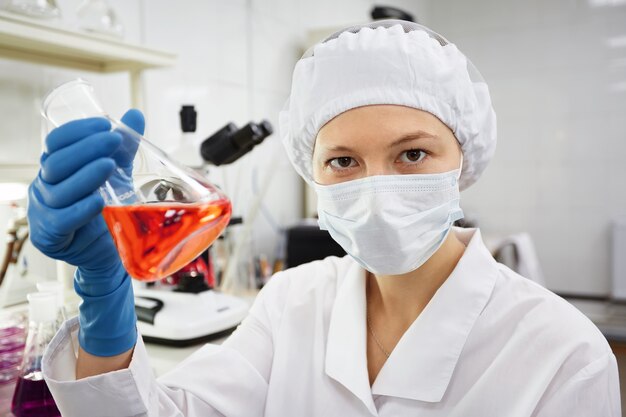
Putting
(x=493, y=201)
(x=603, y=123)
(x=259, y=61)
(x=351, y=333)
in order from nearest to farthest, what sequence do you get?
(x=351, y=333)
(x=259, y=61)
(x=603, y=123)
(x=493, y=201)

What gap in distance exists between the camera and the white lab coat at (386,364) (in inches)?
31.5

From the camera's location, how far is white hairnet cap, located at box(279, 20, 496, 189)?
928mm

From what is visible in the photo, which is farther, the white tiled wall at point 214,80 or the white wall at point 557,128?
the white wall at point 557,128

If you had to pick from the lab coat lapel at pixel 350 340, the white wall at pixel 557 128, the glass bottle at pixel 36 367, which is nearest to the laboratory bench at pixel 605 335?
the white wall at pixel 557 128

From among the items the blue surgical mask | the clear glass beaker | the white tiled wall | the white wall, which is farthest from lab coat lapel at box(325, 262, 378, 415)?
the white wall

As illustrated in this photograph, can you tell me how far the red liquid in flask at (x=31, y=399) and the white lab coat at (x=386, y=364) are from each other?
0.17 metres

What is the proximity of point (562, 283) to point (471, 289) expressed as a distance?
142 inches

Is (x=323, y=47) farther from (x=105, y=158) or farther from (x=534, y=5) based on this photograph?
(x=534, y=5)

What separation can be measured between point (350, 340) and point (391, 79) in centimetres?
52

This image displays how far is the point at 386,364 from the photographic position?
39.1 inches

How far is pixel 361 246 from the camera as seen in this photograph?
37.5 inches

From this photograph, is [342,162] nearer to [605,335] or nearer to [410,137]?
[410,137]

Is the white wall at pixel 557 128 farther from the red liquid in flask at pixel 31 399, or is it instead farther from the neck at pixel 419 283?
the red liquid in flask at pixel 31 399

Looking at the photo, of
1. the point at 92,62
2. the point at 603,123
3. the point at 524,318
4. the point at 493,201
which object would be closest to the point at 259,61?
the point at 92,62
